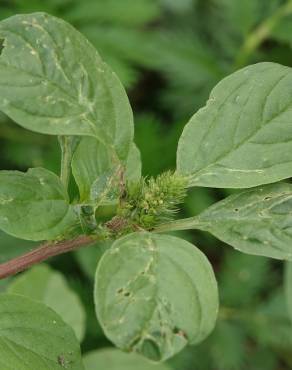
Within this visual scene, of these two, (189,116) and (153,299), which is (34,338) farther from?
(189,116)

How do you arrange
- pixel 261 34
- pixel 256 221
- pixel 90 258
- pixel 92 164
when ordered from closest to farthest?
1. pixel 256 221
2. pixel 92 164
3. pixel 90 258
4. pixel 261 34

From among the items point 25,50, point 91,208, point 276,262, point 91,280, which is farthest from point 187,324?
point 276,262

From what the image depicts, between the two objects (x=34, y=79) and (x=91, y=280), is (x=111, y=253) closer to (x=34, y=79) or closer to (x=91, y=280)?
(x=34, y=79)

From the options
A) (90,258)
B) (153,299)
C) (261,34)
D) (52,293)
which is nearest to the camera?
(153,299)

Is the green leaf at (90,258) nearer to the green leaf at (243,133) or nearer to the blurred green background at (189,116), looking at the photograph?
the blurred green background at (189,116)

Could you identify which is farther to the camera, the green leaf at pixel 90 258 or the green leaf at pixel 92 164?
the green leaf at pixel 90 258

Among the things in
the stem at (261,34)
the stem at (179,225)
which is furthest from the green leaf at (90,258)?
the stem at (179,225)

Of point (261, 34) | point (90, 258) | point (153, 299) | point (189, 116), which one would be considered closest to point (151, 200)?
point (153, 299)
